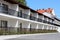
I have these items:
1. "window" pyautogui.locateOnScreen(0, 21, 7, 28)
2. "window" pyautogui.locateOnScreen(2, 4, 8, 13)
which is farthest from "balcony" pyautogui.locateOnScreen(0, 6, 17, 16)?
"window" pyautogui.locateOnScreen(0, 21, 7, 28)

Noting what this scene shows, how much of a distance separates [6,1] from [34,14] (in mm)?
19208

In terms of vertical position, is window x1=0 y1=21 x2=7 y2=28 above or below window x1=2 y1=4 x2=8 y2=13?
below

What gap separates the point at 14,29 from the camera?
32062mm

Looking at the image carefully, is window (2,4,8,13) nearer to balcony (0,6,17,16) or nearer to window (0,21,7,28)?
balcony (0,6,17,16)

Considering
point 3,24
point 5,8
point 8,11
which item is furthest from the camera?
point 3,24

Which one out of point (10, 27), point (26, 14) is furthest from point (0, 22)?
point (26, 14)

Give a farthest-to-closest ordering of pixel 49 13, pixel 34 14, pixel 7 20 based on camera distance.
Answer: pixel 49 13 < pixel 34 14 < pixel 7 20

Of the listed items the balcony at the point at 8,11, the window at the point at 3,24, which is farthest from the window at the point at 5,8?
the window at the point at 3,24

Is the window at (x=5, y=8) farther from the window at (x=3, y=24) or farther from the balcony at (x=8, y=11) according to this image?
the window at (x=3, y=24)

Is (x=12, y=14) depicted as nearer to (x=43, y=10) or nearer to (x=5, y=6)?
(x=5, y=6)

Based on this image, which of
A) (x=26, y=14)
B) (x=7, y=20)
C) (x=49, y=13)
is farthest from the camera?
(x=49, y=13)

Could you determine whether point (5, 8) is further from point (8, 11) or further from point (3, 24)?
point (3, 24)

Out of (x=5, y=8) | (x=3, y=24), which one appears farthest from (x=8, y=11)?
(x=3, y=24)

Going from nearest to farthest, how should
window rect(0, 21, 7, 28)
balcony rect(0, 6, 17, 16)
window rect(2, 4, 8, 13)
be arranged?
balcony rect(0, 6, 17, 16), window rect(2, 4, 8, 13), window rect(0, 21, 7, 28)
